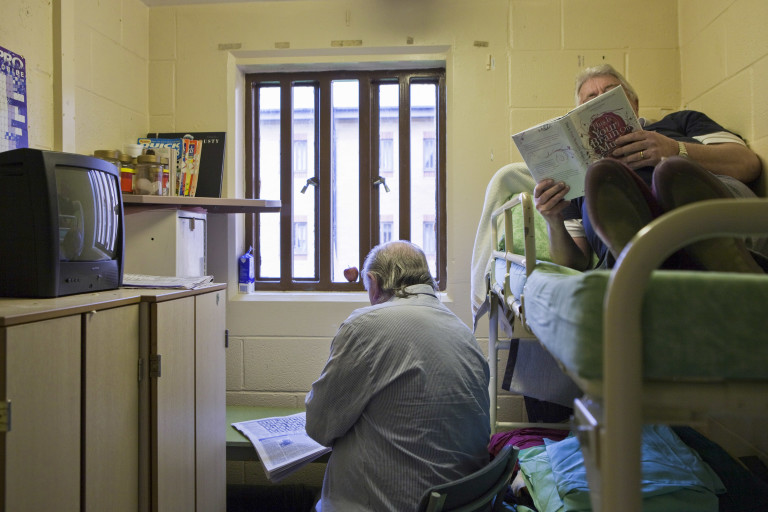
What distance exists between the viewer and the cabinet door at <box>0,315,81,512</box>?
887mm

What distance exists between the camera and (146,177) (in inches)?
79.8

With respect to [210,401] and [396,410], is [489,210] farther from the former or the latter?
[210,401]

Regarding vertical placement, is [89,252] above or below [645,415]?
above

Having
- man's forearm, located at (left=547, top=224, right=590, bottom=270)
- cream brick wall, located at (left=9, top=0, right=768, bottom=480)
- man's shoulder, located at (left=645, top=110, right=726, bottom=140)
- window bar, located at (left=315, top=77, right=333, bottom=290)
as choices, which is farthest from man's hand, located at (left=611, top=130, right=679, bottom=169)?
window bar, located at (left=315, top=77, right=333, bottom=290)

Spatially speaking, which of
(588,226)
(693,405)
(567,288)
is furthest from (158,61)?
(693,405)

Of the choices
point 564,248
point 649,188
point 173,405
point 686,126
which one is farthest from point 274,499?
point 686,126

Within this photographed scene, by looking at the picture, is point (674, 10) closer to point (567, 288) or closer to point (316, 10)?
point (316, 10)

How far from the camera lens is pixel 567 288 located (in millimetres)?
656

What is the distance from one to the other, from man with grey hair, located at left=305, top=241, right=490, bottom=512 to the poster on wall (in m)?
1.22

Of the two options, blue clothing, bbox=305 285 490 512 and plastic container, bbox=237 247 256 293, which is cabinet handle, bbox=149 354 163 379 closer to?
blue clothing, bbox=305 285 490 512

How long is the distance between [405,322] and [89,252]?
843mm

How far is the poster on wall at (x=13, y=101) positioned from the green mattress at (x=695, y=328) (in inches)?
69.6

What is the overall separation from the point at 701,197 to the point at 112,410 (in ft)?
4.13

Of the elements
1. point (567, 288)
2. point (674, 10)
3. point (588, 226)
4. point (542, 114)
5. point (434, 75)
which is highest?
point (674, 10)
